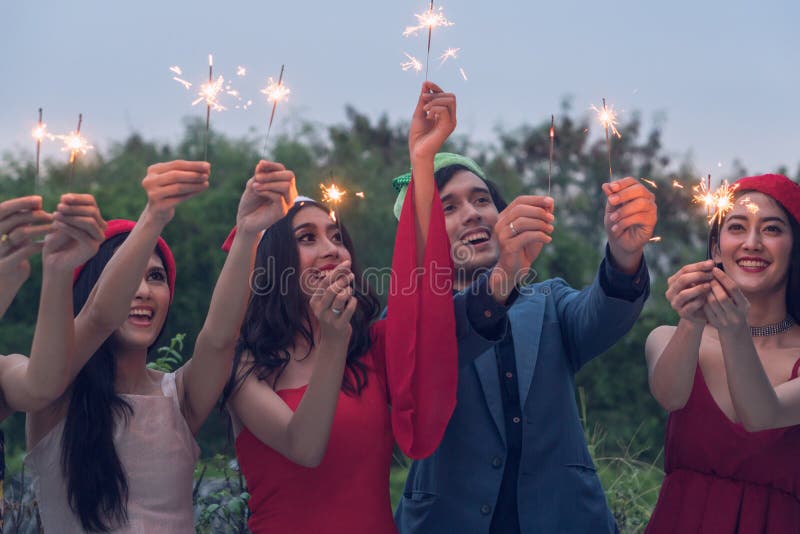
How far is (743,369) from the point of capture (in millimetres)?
3840

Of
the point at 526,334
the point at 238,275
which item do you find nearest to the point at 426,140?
the point at 238,275

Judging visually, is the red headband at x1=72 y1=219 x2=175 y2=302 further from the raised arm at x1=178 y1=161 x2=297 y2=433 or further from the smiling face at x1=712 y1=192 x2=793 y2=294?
the smiling face at x1=712 y1=192 x2=793 y2=294

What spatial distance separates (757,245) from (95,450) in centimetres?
290

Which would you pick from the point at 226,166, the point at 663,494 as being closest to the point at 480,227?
the point at 663,494

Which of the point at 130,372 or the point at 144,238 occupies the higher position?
the point at 144,238

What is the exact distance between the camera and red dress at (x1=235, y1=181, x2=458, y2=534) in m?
3.90

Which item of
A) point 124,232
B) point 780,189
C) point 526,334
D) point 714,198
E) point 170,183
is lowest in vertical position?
point 526,334

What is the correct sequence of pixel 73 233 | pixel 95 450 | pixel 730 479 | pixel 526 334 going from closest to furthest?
pixel 73 233 < pixel 95 450 < pixel 730 479 < pixel 526 334

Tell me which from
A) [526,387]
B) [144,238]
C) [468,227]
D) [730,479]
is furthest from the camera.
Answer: [468,227]

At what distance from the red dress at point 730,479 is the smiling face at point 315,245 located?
66.2 inches

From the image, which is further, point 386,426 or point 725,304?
point 386,426

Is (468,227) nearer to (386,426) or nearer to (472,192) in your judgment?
(472,192)

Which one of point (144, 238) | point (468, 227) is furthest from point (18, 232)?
point (468, 227)

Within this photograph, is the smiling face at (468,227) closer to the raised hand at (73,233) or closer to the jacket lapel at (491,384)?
the jacket lapel at (491,384)
